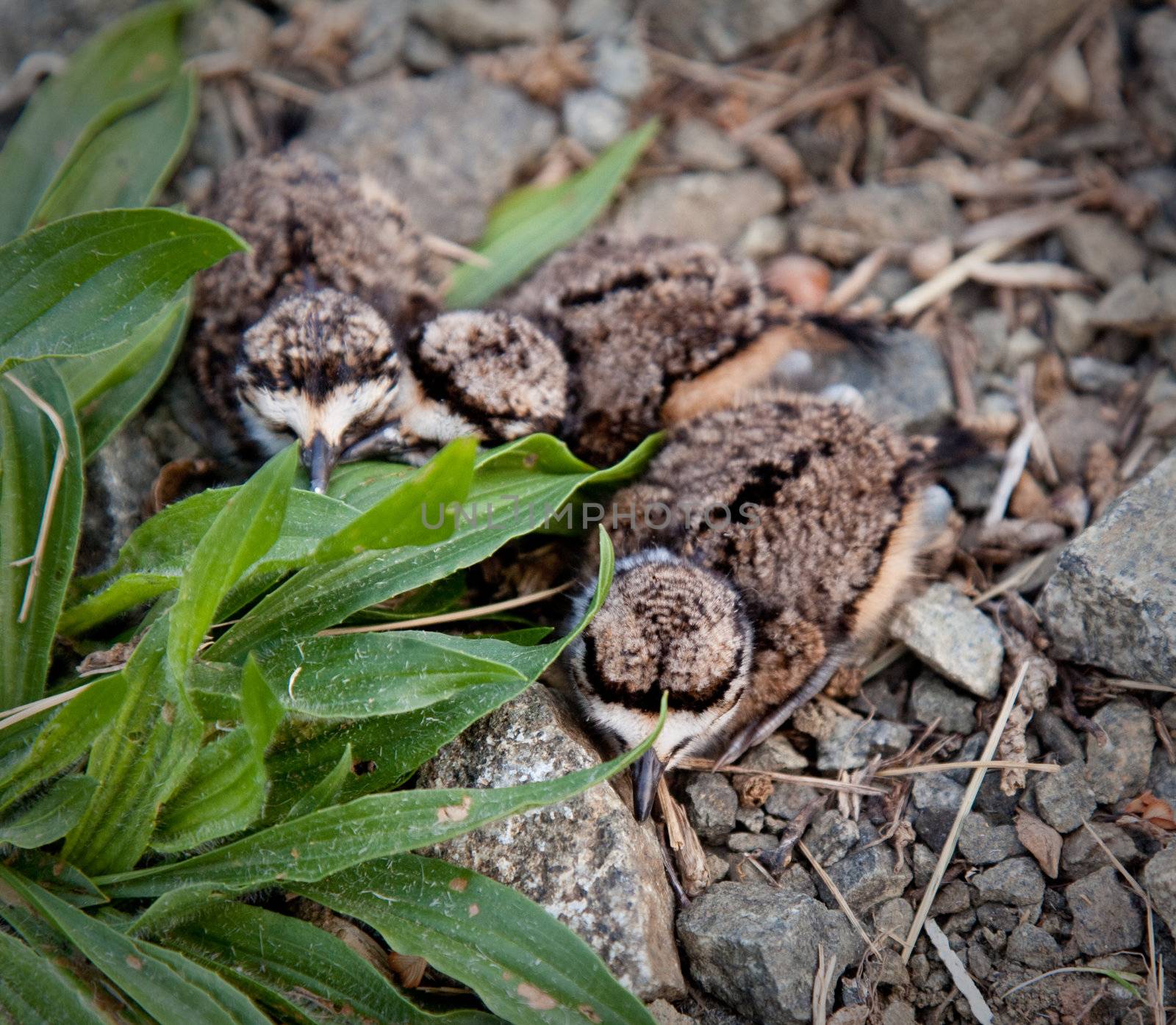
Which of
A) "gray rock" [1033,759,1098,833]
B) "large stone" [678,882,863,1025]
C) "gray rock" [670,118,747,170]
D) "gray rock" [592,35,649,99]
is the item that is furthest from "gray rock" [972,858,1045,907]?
"gray rock" [592,35,649,99]

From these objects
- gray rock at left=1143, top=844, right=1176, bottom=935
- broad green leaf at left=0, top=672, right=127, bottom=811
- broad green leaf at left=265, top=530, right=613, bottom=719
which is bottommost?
gray rock at left=1143, top=844, right=1176, bottom=935

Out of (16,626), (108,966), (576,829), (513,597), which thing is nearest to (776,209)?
(513,597)

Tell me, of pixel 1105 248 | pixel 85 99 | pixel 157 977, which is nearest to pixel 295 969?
pixel 157 977

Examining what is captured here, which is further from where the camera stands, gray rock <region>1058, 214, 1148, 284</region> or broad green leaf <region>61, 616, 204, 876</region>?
gray rock <region>1058, 214, 1148, 284</region>

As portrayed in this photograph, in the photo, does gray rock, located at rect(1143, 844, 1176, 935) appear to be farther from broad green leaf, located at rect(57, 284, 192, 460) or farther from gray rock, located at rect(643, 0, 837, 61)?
gray rock, located at rect(643, 0, 837, 61)

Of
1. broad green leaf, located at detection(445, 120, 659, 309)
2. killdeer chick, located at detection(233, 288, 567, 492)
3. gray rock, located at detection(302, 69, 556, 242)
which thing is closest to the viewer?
killdeer chick, located at detection(233, 288, 567, 492)

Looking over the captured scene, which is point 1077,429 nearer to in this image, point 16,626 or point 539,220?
point 539,220

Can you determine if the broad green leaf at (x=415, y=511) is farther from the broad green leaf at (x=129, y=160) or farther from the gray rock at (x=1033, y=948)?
the broad green leaf at (x=129, y=160)
